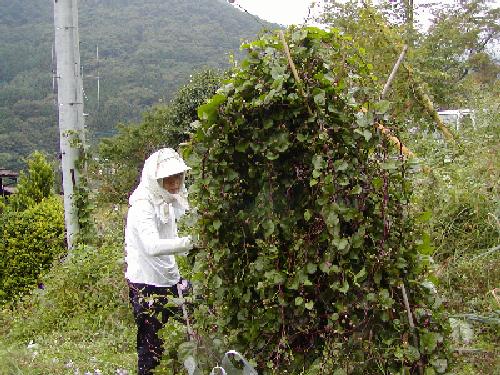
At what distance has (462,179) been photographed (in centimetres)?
568

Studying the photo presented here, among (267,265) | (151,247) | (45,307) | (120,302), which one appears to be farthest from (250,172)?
(45,307)

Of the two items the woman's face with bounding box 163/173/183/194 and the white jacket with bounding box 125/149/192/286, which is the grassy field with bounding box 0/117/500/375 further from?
the woman's face with bounding box 163/173/183/194

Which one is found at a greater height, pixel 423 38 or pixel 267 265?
pixel 423 38

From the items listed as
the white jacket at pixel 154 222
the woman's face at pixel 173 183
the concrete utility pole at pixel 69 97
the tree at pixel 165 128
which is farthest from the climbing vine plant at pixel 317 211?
the tree at pixel 165 128

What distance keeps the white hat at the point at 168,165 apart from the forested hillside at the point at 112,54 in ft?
87.1

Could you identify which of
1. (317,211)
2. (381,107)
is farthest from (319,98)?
(317,211)

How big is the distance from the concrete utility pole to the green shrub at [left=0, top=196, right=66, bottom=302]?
1.30 meters

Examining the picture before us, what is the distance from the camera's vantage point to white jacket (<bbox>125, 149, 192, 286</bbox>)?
363 centimetres

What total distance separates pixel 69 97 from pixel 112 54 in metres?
47.3

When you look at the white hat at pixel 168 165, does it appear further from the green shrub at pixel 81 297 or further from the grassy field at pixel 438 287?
the green shrub at pixel 81 297

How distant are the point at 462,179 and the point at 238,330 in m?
3.80

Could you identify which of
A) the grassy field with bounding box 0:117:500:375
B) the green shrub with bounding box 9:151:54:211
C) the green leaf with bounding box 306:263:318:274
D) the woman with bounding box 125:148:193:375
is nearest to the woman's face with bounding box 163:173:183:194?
the woman with bounding box 125:148:193:375

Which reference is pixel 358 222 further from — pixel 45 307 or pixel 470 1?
pixel 470 1

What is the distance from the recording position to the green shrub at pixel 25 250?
8828mm
